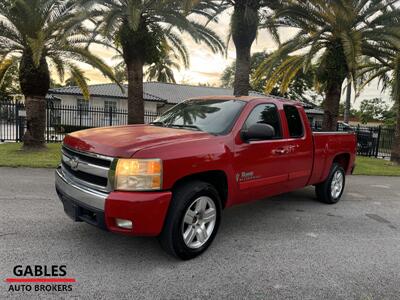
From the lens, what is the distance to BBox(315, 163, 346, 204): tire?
21.2ft

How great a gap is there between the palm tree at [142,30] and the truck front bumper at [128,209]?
8729 mm

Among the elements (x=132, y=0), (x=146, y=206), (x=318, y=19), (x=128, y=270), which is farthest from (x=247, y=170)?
(x=318, y=19)

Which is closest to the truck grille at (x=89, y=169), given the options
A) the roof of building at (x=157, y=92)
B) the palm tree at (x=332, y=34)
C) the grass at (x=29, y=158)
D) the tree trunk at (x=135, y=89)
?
the grass at (x=29, y=158)

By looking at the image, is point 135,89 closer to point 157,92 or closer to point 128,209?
point 128,209

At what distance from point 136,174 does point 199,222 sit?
3.36ft

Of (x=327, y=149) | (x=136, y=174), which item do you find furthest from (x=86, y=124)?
(x=136, y=174)

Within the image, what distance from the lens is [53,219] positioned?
4.91 metres

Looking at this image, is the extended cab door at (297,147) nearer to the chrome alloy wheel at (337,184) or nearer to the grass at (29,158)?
the chrome alloy wheel at (337,184)

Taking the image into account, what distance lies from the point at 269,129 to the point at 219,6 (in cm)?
959

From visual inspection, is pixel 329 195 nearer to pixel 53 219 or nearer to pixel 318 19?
pixel 53 219

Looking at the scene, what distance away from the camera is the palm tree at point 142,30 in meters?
11.5

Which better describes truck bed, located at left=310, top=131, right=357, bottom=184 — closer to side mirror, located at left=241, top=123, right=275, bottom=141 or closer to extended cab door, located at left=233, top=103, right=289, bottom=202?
extended cab door, located at left=233, top=103, right=289, bottom=202

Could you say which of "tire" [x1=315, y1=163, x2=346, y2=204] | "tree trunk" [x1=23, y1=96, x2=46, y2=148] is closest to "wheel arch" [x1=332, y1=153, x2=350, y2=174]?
"tire" [x1=315, y1=163, x2=346, y2=204]

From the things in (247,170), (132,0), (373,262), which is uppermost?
(132,0)
